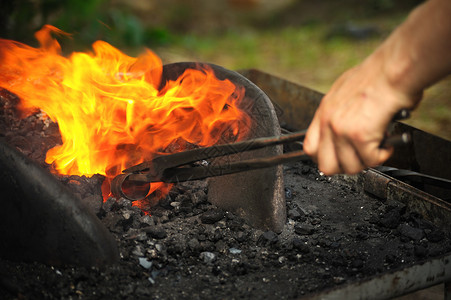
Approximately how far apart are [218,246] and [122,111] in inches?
37.4

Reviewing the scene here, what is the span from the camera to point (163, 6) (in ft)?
29.6

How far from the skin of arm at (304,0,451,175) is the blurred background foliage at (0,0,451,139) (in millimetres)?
4159

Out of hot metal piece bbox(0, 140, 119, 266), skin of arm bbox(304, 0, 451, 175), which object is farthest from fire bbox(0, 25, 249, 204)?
skin of arm bbox(304, 0, 451, 175)

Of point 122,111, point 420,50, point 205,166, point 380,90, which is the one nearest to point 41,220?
point 205,166

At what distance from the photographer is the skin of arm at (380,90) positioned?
1.38 m

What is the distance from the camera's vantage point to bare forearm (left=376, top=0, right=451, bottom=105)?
53.3 inches

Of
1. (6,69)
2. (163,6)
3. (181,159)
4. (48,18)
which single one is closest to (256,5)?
(163,6)

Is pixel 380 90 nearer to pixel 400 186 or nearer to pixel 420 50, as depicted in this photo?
pixel 420 50

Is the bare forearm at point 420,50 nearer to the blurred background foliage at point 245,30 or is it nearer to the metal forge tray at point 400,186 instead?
the metal forge tray at point 400,186

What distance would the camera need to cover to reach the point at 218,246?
229cm

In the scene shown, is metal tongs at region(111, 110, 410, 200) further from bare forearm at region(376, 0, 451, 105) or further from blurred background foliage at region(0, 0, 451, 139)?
blurred background foliage at region(0, 0, 451, 139)

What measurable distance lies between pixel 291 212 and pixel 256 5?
766cm

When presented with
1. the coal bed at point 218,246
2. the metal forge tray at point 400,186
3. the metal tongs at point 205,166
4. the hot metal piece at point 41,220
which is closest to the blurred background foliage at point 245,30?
the metal forge tray at point 400,186

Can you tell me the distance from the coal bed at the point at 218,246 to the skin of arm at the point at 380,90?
Result: 2.32 ft
